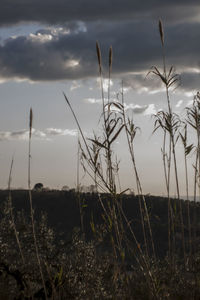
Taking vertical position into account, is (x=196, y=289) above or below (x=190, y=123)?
below

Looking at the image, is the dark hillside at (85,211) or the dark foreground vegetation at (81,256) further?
the dark hillside at (85,211)

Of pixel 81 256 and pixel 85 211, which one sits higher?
pixel 85 211

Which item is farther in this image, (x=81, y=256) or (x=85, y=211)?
(x=85, y=211)

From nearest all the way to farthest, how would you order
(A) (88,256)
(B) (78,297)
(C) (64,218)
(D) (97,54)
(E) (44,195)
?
(D) (97,54) < (B) (78,297) < (A) (88,256) < (C) (64,218) < (E) (44,195)

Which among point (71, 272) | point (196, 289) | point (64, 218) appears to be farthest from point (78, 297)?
point (64, 218)

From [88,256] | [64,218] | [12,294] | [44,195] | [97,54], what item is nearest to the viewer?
[97,54]

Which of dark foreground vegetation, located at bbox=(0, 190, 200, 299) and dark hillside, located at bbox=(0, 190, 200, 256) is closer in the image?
dark foreground vegetation, located at bbox=(0, 190, 200, 299)

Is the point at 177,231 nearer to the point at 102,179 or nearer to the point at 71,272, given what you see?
the point at 71,272

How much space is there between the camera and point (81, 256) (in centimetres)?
480

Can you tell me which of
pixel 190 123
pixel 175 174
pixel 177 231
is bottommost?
pixel 177 231

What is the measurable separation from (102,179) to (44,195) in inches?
794

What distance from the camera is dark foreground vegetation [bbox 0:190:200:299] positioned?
343 cm

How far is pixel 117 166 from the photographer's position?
12.7ft

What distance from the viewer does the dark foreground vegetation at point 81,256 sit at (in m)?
3.43
